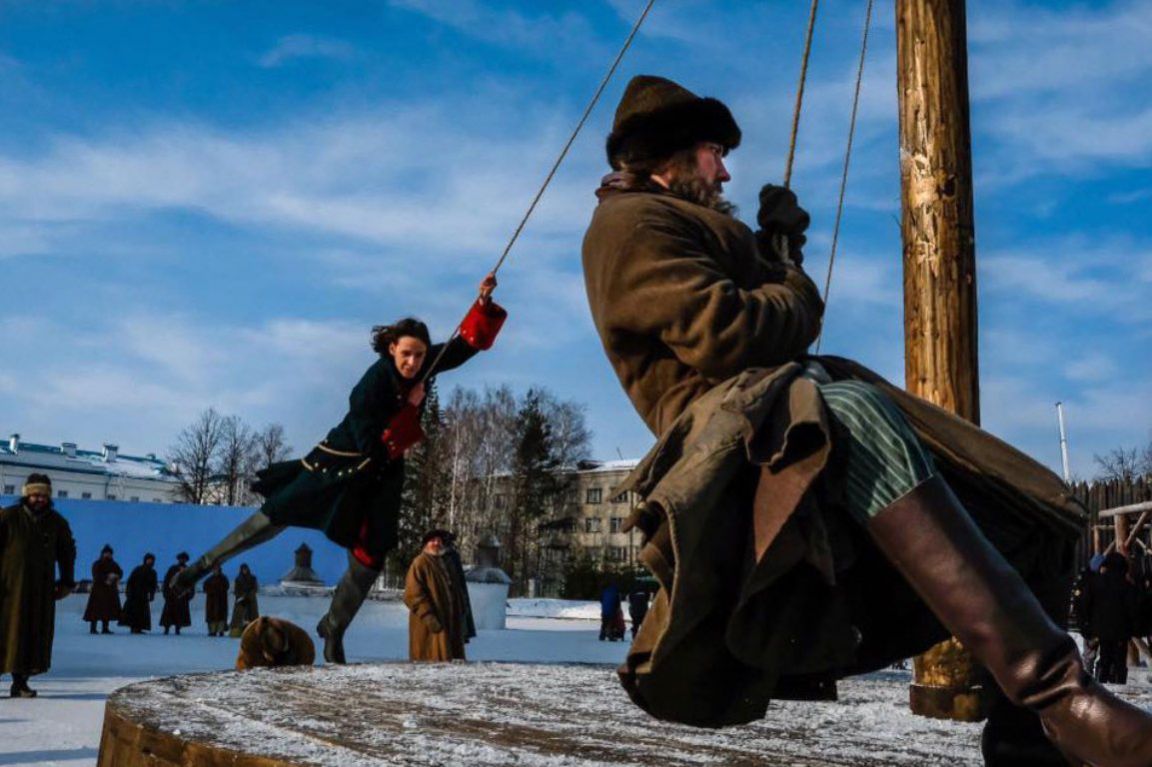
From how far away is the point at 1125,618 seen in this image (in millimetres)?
10133

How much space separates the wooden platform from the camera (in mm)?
2234

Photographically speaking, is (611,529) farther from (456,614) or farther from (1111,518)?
(456,614)

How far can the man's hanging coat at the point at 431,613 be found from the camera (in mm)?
9352

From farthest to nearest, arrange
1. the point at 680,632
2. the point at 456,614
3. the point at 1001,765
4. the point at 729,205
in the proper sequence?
the point at 456,614 < the point at 729,205 < the point at 1001,765 < the point at 680,632

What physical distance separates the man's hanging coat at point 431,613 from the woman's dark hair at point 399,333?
4.38 meters

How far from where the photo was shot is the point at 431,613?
937 centimetres

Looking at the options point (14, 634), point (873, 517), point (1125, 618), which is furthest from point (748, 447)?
point (1125, 618)

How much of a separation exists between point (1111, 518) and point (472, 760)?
15089mm

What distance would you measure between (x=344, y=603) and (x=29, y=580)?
413 cm

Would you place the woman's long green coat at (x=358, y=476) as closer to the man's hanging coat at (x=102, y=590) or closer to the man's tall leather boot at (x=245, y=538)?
the man's tall leather boot at (x=245, y=538)

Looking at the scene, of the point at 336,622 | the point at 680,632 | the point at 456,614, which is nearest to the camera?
the point at 680,632

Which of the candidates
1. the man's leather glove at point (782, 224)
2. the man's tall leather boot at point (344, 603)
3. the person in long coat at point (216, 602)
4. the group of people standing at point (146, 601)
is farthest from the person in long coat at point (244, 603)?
the man's leather glove at point (782, 224)

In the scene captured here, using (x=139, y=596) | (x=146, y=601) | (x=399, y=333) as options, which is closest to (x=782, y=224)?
(x=399, y=333)

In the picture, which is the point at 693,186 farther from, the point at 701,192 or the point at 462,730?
the point at 462,730
